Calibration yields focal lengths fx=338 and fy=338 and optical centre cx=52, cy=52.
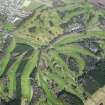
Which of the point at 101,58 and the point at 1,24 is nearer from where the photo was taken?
the point at 101,58

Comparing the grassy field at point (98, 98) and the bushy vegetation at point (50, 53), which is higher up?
the bushy vegetation at point (50, 53)

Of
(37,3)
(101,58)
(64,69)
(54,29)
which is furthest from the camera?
(37,3)

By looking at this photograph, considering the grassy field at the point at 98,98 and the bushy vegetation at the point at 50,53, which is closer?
the bushy vegetation at the point at 50,53

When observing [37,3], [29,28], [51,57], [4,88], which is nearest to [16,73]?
[4,88]

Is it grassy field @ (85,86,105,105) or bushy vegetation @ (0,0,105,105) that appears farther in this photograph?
grassy field @ (85,86,105,105)

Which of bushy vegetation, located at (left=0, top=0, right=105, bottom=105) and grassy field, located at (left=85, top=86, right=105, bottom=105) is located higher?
bushy vegetation, located at (left=0, top=0, right=105, bottom=105)

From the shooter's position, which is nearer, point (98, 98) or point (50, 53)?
point (98, 98)

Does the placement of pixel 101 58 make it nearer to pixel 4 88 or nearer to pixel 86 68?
pixel 86 68

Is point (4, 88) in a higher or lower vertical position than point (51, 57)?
lower

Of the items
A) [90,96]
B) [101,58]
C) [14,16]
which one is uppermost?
[14,16]

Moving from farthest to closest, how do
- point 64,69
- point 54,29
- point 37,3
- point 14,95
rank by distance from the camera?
point 37,3, point 54,29, point 64,69, point 14,95

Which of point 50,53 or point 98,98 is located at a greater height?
point 50,53
